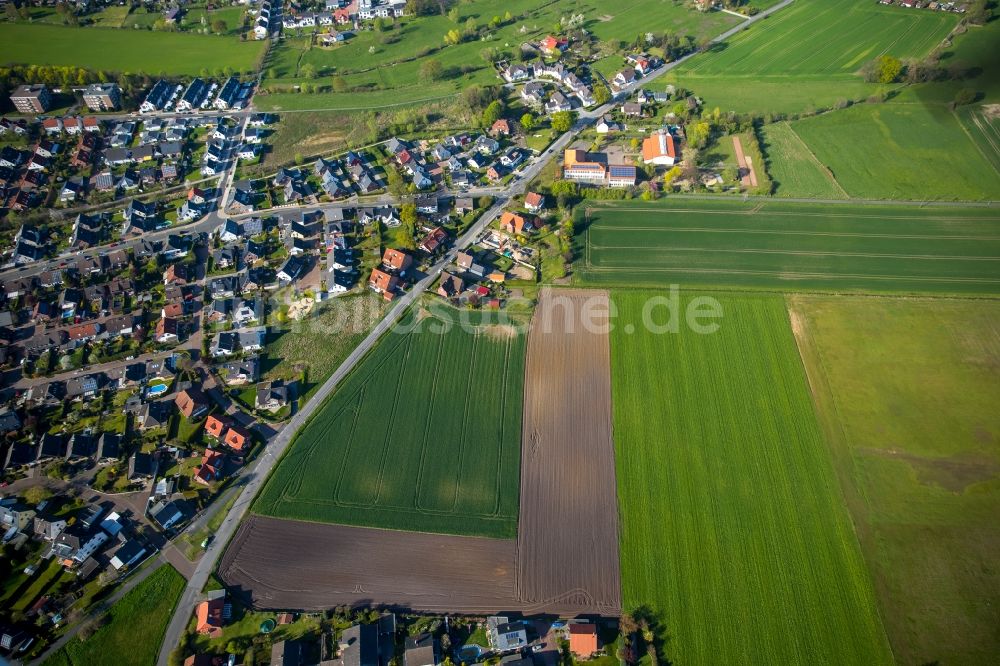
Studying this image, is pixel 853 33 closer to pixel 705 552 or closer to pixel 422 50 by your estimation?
pixel 422 50

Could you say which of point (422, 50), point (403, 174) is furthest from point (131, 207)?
point (422, 50)

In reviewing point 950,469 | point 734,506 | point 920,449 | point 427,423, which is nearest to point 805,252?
point 920,449

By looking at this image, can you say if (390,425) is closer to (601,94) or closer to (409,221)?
(409,221)

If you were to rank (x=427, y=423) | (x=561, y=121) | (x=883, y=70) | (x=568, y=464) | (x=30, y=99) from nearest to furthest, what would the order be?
(x=568, y=464) → (x=427, y=423) → (x=561, y=121) → (x=883, y=70) → (x=30, y=99)

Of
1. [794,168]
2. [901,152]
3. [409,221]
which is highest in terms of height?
[901,152]

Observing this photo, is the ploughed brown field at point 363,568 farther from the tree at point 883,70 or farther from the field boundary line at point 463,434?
the tree at point 883,70

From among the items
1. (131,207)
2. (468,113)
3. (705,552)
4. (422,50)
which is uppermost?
(422,50)

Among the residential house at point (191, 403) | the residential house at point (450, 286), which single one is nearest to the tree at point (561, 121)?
the residential house at point (450, 286)
